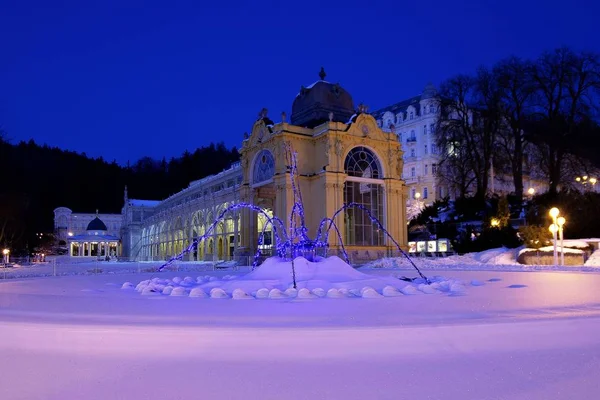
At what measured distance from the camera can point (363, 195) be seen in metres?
42.6

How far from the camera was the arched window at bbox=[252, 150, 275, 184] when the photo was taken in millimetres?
43125

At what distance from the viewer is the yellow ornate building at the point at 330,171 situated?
40.5m

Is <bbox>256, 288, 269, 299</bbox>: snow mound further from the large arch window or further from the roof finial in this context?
the roof finial

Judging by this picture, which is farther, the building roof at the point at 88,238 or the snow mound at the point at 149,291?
the building roof at the point at 88,238

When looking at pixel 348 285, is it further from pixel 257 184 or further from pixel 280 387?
pixel 257 184

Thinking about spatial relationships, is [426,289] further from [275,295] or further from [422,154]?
[422,154]

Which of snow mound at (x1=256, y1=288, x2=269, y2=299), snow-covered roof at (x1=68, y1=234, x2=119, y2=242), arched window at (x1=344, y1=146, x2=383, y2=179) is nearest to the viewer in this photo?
snow mound at (x1=256, y1=288, x2=269, y2=299)

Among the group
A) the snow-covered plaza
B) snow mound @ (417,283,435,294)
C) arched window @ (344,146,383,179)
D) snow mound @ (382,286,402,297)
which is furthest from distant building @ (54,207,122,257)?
the snow-covered plaza

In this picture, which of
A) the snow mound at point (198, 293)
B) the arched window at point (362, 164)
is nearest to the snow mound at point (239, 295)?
the snow mound at point (198, 293)

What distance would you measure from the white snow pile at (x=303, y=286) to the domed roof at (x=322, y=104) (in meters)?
29.4

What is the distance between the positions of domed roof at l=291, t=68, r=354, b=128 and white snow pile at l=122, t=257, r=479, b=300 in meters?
29.4

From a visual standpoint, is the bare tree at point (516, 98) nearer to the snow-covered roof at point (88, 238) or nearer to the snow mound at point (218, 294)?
the snow mound at point (218, 294)

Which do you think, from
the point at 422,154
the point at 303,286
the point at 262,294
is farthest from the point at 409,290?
the point at 422,154

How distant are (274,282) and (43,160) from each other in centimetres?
12289
